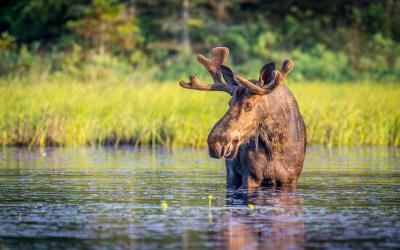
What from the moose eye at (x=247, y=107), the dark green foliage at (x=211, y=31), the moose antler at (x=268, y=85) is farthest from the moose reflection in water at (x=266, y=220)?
the dark green foliage at (x=211, y=31)

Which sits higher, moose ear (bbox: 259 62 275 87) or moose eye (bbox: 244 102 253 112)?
moose ear (bbox: 259 62 275 87)

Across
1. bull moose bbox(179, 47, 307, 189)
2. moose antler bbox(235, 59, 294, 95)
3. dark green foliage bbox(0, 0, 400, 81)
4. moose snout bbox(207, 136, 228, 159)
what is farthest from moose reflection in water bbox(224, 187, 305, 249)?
dark green foliage bbox(0, 0, 400, 81)

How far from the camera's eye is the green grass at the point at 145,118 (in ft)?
64.2

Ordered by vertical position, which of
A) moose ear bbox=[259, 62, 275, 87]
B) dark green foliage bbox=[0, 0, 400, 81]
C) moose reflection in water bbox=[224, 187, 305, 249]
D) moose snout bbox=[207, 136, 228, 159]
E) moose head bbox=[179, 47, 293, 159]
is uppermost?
dark green foliage bbox=[0, 0, 400, 81]

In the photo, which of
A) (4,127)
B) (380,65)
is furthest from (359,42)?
(4,127)

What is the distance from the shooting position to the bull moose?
11.3 meters

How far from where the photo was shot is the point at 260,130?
1186 centimetres

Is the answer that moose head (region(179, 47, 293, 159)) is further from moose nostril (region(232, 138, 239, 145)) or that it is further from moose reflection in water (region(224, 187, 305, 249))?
moose reflection in water (region(224, 187, 305, 249))

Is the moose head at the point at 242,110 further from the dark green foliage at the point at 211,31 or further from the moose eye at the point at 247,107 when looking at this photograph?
the dark green foliage at the point at 211,31

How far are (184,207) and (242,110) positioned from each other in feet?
4.72

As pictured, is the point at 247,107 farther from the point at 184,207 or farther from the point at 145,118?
the point at 145,118

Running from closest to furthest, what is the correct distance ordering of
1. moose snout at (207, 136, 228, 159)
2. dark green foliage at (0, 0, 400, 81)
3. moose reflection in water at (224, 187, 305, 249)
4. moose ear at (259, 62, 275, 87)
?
moose reflection in water at (224, 187, 305, 249), moose snout at (207, 136, 228, 159), moose ear at (259, 62, 275, 87), dark green foliage at (0, 0, 400, 81)

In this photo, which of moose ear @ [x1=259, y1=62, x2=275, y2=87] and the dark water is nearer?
the dark water

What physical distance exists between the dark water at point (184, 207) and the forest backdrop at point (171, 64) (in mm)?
3523
